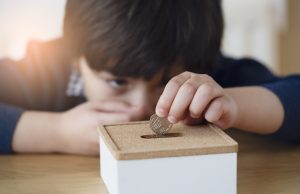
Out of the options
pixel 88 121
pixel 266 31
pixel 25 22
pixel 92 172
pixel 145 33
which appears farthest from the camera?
pixel 266 31

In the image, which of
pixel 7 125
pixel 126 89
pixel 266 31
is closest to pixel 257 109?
pixel 126 89

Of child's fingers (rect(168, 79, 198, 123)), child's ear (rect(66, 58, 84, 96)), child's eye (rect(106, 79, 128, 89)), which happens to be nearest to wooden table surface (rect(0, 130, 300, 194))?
child's fingers (rect(168, 79, 198, 123))

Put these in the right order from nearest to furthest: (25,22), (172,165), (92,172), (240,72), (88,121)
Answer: (172,165) < (92,172) < (88,121) < (240,72) < (25,22)

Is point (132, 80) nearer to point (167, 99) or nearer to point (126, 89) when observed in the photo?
point (126, 89)

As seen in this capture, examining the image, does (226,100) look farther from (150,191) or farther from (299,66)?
(299,66)

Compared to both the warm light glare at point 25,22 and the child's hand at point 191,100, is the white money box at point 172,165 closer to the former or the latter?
the child's hand at point 191,100
